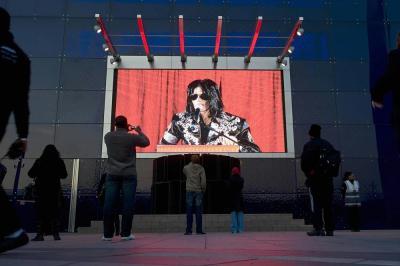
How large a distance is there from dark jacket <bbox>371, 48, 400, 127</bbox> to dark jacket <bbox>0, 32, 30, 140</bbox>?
2955 millimetres

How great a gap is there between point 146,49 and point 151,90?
146 cm

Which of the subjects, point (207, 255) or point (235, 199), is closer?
point (207, 255)

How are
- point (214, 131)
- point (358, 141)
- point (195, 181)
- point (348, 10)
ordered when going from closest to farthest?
point (195, 181) < point (214, 131) < point (358, 141) < point (348, 10)

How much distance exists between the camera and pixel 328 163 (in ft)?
23.0

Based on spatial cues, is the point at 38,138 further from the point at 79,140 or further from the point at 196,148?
the point at 196,148

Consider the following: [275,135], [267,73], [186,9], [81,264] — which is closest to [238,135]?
[275,135]

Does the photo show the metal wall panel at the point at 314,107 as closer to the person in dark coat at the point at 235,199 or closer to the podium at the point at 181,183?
the podium at the point at 181,183

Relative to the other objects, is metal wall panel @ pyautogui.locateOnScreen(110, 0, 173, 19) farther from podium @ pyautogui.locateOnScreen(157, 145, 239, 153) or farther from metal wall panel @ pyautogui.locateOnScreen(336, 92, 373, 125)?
metal wall panel @ pyautogui.locateOnScreen(336, 92, 373, 125)

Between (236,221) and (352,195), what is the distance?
13.5 ft

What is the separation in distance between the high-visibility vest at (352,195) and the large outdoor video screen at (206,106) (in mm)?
2808

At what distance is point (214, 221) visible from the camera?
11.8 meters

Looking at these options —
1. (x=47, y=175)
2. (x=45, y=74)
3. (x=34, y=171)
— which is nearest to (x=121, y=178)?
(x=47, y=175)

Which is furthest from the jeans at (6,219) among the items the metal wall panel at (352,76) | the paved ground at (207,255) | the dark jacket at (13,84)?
the metal wall panel at (352,76)

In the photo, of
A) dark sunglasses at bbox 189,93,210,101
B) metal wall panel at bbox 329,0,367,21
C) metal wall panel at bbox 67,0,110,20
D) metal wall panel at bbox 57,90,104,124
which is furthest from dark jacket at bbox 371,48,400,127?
metal wall panel at bbox 67,0,110,20
